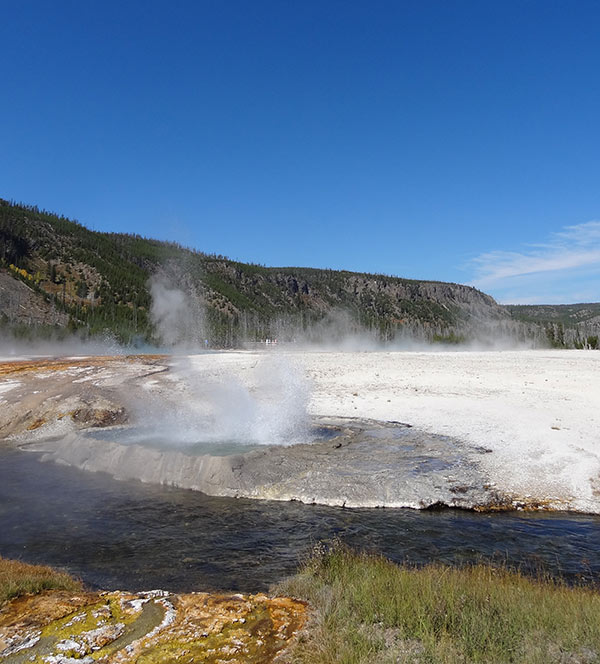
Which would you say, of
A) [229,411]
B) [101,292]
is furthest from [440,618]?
[101,292]

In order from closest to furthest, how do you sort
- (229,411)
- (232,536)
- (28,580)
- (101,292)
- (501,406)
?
(28,580) < (232,536) < (501,406) < (229,411) < (101,292)

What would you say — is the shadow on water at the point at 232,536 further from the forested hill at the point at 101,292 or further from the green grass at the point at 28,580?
the forested hill at the point at 101,292

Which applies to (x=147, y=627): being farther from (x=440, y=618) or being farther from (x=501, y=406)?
(x=501, y=406)

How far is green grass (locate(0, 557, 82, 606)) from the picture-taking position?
5.94 meters

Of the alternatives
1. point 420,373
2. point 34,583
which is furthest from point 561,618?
point 420,373

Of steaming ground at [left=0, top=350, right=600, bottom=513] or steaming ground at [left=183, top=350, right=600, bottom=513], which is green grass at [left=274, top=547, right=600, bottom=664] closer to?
steaming ground at [left=0, top=350, right=600, bottom=513]

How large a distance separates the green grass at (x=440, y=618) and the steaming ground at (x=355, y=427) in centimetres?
469

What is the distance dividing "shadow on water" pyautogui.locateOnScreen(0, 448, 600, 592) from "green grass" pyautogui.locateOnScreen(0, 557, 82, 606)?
536mm

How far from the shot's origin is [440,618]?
4.86 metres

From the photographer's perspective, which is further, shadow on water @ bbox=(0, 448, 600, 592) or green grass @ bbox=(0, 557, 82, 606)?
shadow on water @ bbox=(0, 448, 600, 592)

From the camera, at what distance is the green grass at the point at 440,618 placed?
420 centimetres

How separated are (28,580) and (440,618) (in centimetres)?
528

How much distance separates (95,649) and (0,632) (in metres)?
1.23

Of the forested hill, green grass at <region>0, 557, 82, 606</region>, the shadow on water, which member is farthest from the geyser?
the forested hill
